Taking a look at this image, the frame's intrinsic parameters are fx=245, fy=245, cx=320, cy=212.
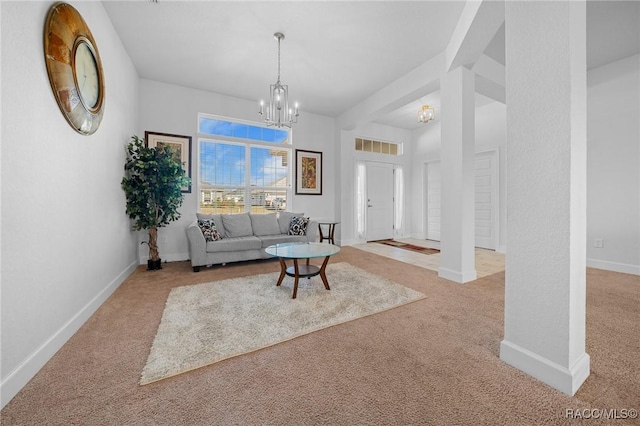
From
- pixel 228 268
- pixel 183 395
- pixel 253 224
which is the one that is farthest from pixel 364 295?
pixel 253 224

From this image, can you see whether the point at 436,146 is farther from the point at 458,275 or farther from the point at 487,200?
the point at 458,275

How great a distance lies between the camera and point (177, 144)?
419 cm

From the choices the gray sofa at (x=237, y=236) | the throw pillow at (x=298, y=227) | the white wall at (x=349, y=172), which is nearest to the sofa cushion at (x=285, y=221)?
the gray sofa at (x=237, y=236)

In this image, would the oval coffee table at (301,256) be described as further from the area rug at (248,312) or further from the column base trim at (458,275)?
the column base trim at (458,275)

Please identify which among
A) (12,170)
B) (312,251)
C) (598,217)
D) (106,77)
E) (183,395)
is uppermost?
(106,77)

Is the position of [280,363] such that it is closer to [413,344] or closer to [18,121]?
[413,344]

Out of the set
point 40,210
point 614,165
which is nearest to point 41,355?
point 40,210

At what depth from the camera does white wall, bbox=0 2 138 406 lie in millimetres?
1286

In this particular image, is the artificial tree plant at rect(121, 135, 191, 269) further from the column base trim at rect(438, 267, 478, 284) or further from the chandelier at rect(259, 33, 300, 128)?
the column base trim at rect(438, 267, 478, 284)

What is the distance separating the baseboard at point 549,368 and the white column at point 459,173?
1629 mm

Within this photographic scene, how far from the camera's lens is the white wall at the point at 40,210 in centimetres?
129

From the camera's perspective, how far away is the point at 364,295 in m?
2.55

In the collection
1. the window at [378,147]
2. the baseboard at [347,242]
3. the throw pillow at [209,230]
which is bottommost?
the baseboard at [347,242]

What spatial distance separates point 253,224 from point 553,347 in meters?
4.01
